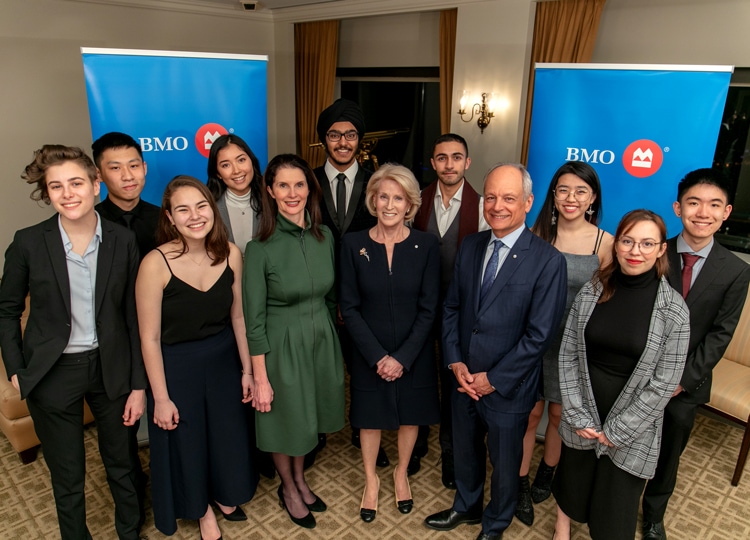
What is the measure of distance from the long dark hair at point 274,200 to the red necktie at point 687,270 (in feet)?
5.32

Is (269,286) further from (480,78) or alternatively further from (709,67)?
(480,78)

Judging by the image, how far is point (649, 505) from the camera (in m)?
2.62

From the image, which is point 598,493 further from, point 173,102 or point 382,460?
point 173,102

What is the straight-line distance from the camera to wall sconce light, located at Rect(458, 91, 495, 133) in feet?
16.8

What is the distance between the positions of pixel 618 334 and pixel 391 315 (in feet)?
3.17

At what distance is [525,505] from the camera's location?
2758 millimetres

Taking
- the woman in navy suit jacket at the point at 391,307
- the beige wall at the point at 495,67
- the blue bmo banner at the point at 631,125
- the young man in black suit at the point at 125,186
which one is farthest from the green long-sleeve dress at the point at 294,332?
the beige wall at the point at 495,67

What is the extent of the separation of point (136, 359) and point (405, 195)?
1352 mm

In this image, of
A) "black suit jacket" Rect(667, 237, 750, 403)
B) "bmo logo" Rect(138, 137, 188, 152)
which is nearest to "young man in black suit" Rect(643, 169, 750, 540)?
"black suit jacket" Rect(667, 237, 750, 403)

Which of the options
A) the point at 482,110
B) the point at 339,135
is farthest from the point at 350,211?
the point at 482,110

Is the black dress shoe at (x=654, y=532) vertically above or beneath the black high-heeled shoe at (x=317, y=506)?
above

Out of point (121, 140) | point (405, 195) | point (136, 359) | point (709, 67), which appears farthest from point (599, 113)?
point (136, 359)

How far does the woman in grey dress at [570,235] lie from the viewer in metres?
2.48

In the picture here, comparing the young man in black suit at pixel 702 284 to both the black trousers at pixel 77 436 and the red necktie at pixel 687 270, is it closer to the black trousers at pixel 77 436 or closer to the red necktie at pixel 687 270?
the red necktie at pixel 687 270
